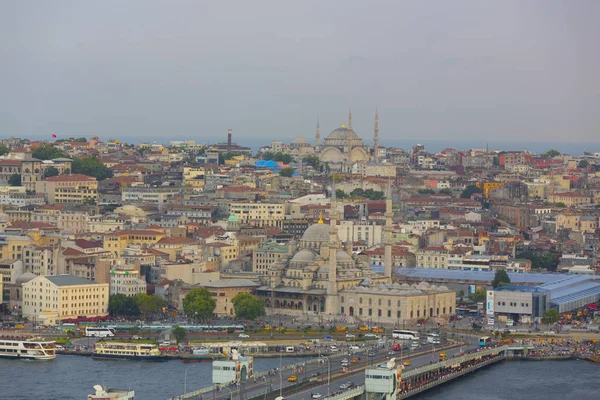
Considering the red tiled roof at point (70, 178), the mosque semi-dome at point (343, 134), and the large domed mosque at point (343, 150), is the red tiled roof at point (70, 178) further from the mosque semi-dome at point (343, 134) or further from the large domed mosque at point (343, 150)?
the mosque semi-dome at point (343, 134)

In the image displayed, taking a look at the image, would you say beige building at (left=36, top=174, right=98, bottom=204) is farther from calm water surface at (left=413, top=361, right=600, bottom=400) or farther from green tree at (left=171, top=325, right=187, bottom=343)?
calm water surface at (left=413, top=361, right=600, bottom=400)

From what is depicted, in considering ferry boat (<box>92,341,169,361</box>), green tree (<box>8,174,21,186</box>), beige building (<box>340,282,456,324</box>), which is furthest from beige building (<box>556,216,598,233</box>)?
ferry boat (<box>92,341,169,361</box>)

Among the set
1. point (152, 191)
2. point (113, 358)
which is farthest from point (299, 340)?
point (152, 191)

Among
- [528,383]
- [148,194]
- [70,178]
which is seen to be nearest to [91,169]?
[70,178]

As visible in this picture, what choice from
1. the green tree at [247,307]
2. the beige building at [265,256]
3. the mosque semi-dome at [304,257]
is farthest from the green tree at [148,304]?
the beige building at [265,256]

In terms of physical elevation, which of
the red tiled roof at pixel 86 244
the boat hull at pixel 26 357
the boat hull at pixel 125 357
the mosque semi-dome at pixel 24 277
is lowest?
the boat hull at pixel 26 357

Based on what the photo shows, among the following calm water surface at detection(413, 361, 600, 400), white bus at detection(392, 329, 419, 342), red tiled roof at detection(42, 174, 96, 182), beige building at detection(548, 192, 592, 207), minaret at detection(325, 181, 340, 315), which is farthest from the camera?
beige building at detection(548, 192, 592, 207)

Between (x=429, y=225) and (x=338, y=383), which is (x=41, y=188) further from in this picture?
(x=338, y=383)
